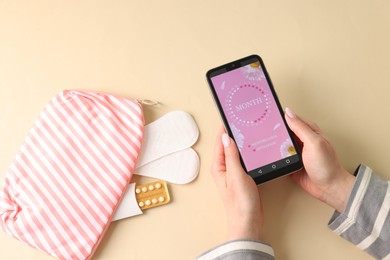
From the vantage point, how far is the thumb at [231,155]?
2.19 ft

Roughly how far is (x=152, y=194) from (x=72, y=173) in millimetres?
135

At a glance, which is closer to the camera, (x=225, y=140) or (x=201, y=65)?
(x=225, y=140)

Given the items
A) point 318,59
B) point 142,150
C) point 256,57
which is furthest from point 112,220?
point 318,59

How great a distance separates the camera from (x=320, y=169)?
2.21 ft

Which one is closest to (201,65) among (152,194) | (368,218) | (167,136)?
(167,136)

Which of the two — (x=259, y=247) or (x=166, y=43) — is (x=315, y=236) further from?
(x=166, y=43)

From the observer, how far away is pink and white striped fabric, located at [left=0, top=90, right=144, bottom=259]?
695mm

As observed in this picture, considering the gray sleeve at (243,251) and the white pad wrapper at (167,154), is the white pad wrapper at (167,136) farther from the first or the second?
the gray sleeve at (243,251)

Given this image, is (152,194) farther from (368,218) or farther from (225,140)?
(368,218)

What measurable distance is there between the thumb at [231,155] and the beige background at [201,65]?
0.07 m

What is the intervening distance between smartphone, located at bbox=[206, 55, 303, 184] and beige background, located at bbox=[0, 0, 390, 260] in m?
0.06

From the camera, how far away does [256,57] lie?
2.36ft

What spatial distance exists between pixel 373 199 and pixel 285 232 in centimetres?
14

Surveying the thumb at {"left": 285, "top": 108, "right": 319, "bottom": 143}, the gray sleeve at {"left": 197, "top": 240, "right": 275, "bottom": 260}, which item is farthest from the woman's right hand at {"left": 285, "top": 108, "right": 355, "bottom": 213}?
the gray sleeve at {"left": 197, "top": 240, "right": 275, "bottom": 260}
